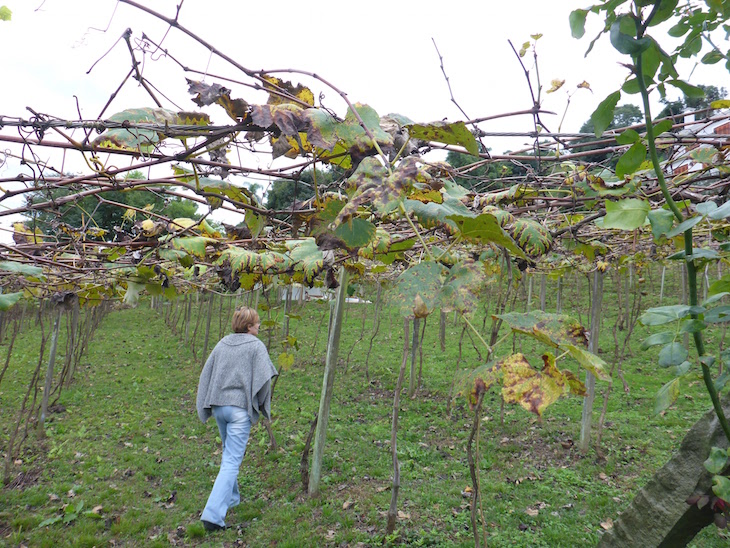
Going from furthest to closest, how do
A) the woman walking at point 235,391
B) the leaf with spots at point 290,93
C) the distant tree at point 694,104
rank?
1. the woman walking at point 235,391
2. the distant tree at point 694,104
3. the leaf with spots at point 290,93

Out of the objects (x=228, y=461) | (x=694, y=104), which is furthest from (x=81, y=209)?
(x=694, y=104)

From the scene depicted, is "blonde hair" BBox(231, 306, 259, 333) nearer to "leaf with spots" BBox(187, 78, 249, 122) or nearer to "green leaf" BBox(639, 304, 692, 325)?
"leaf with spots" BBox(187, 78, 249, 122)

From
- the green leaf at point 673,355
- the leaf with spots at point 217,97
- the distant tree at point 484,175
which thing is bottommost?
the green leaf at point 673,355

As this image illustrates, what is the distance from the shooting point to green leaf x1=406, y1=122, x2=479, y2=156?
2.56 feet

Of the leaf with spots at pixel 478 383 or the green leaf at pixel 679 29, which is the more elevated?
the green leaf at pixel 679 29

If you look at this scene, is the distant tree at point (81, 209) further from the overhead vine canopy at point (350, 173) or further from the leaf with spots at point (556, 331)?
the leaf with spots at point (556, 331)

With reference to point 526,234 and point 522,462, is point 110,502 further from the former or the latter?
point 526,234

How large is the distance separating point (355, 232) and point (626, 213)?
1.44 ft

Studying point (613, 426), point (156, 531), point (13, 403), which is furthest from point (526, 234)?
point (13, 403)

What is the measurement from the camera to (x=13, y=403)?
6.21 meters

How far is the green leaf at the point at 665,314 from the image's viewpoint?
2.24 ft

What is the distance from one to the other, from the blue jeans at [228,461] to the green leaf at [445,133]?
3280 millimetres

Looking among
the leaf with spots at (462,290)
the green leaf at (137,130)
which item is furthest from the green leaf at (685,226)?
the green leaf at (137,130)

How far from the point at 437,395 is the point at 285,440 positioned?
237 cm
